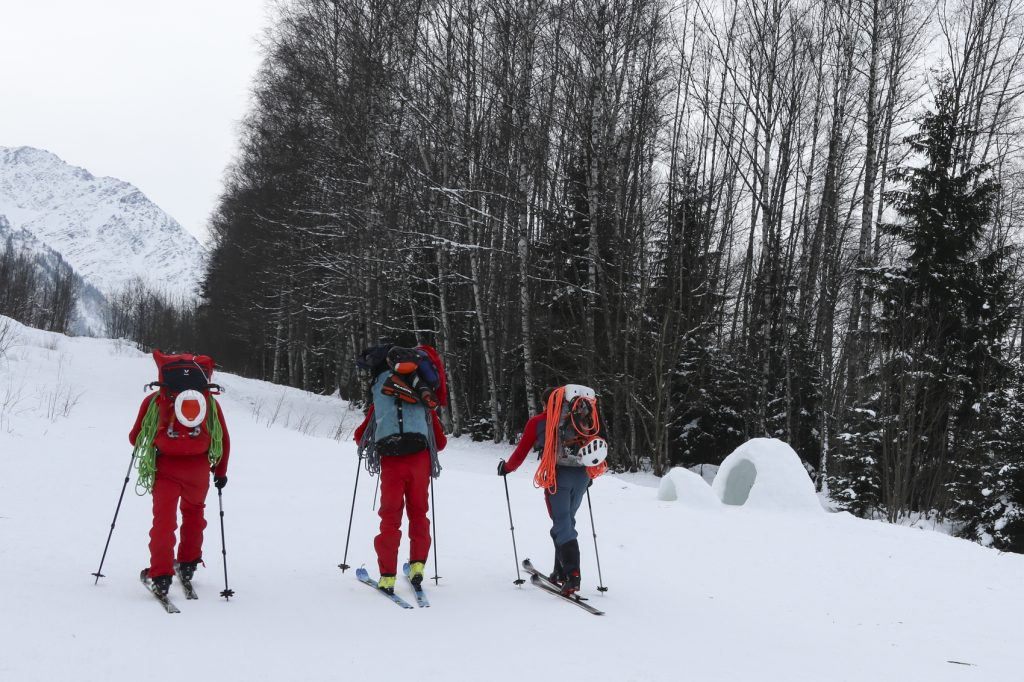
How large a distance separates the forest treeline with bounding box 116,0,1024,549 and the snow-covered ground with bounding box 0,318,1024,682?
268 inches

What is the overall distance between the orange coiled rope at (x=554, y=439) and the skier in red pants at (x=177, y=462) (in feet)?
7.19

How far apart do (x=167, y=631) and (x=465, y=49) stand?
1687 centimetres

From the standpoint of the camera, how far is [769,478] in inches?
361

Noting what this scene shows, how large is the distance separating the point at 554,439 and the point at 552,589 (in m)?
1.12

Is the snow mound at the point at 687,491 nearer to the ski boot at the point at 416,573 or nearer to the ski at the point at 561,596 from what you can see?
the ski at the point at 561,596

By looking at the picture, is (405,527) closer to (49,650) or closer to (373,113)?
(49,650)

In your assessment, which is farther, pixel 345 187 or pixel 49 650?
pixel 345 187

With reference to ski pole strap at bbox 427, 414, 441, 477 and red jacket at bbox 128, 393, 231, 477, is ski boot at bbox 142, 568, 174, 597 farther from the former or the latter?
ski pole strap at bbox 427, 414, 441, 477

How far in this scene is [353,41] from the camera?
19047mm

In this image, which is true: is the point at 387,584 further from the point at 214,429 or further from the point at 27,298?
the point at 27,298

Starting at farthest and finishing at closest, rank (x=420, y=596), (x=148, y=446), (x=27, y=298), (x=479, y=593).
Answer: (x=27, y=298)
(x=479, y=593)
(x=420, y=596)
(x=148, y=446)

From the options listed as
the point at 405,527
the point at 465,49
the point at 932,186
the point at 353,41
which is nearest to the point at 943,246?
the point at 932,186

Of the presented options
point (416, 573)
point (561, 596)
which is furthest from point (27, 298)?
point (561, 596)

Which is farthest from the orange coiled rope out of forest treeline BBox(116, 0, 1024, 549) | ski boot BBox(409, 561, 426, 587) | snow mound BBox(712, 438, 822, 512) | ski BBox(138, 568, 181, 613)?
forest treeline BBox(116, 0, 1024, 549)
